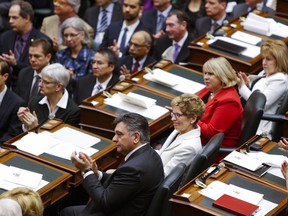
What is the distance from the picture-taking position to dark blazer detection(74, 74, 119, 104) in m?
6.76

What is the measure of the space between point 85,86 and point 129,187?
2.28m

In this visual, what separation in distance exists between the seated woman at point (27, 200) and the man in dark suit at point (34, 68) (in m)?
2.66

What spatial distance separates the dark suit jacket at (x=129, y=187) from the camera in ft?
15.2

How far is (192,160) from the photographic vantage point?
16.9ft

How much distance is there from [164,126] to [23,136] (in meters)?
1.06

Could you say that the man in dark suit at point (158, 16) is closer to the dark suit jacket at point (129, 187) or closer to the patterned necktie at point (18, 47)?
the patterned necktie at point (18, 47)

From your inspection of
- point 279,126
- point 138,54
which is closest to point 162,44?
point 138,54

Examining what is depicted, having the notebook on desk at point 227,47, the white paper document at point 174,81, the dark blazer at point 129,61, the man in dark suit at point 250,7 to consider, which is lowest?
the dark blazer at point 129,61

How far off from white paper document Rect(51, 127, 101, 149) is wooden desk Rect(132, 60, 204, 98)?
94cm

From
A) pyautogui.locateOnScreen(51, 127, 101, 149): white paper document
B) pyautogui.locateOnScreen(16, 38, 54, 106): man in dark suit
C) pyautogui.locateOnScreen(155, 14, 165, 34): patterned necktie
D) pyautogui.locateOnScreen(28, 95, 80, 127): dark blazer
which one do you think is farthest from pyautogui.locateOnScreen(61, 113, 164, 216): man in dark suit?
pyautogui.locateOnScreen(155, 14, 165, 34): patterned necktie

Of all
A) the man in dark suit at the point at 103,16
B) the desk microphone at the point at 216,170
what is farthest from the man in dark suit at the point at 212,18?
the desk microphone at the point at 216,170

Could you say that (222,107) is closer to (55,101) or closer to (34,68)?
(55,101)

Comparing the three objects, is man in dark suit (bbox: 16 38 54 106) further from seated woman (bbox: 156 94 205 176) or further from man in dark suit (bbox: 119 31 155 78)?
seated woman (bbox: 156 94 205 176)

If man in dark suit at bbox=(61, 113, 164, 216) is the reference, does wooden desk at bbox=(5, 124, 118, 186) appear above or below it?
below
